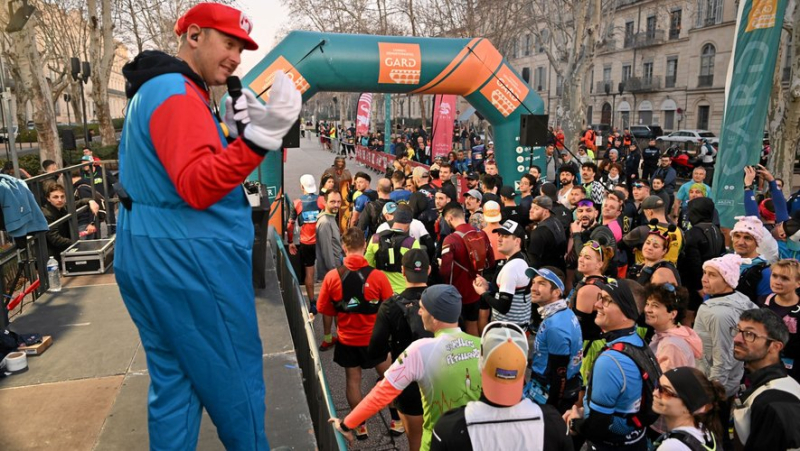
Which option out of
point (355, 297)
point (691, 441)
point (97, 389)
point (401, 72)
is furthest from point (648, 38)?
point (97, 389)

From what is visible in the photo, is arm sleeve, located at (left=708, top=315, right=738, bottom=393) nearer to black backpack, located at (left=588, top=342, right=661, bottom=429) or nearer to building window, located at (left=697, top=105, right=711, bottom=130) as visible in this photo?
black backpack, located at (left=588, top=342, right=661, bottom=429)

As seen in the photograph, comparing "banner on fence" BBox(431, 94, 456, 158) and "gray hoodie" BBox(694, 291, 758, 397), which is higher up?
"banner on fence" BBox(431, 94, 456, 158)

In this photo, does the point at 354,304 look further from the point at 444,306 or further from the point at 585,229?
the point at 585,229

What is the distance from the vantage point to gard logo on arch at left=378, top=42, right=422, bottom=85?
10.5 meters

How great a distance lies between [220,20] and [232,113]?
1.17 feet

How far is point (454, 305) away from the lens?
3113mm

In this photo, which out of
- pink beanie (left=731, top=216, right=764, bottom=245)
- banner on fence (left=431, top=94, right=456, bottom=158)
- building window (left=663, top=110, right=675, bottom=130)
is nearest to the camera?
pink beanie (left=731, top=216, right=764, bottom=245)

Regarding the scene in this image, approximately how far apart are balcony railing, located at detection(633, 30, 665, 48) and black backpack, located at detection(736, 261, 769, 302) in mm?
45578

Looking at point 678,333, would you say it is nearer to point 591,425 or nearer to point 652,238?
point 591,425

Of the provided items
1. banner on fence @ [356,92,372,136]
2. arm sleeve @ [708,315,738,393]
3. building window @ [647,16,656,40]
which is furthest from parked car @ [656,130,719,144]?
arm sleeve @ [708,315,738,393]

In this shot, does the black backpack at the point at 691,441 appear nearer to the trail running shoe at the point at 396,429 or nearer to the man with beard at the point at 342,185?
the trail running shoe at the point at 396,429

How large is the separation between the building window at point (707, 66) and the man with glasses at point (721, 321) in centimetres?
4218

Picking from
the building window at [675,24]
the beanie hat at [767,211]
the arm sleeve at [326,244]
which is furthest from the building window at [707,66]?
the arm sleeve at [326,244]

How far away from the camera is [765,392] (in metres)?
2.89
